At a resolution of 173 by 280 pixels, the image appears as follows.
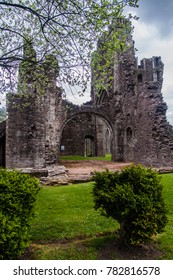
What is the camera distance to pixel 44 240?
15.5 ft

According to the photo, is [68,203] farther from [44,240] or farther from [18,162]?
[18,162]

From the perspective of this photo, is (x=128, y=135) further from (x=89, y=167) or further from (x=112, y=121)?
(x=89, y=167)

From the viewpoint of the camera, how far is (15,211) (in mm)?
3514

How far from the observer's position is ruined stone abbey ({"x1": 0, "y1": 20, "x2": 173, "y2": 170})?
579 inches

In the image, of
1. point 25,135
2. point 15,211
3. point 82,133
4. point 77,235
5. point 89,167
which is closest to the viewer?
point 15,211

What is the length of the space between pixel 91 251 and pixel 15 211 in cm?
152

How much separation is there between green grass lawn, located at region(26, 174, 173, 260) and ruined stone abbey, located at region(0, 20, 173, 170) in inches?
192

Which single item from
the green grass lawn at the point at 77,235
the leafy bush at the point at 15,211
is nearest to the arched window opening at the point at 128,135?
the green grass lawn at the point at 77,235

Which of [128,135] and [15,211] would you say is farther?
[128,135]

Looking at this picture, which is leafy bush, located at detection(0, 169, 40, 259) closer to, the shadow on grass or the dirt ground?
the shadow on grass

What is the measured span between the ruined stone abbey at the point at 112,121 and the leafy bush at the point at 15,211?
5865mm

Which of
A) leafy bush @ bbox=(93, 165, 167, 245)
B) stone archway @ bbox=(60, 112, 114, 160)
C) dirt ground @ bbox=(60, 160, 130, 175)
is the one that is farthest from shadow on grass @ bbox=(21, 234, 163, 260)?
stone archway @ bbox=(60, 112, 114, 160)

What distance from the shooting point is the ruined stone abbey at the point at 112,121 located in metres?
14.7

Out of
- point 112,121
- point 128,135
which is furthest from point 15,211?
point 112,121
